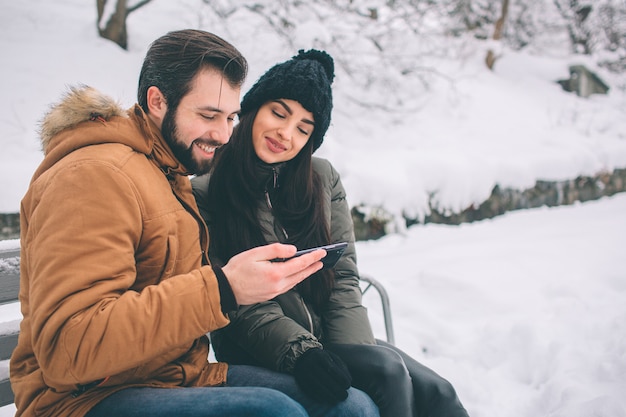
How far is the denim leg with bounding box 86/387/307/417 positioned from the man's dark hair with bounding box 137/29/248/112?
93 cm

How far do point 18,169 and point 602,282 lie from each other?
5.15 m

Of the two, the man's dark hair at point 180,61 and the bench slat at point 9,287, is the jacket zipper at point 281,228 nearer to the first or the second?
the man's dark hair at point 180,61

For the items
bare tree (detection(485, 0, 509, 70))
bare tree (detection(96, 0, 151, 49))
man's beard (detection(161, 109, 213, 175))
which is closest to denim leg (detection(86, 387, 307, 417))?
man's beard (detection(161, 109, 213, 175))

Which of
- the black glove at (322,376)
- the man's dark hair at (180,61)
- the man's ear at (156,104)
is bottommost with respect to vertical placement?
the black glove at (322,376)

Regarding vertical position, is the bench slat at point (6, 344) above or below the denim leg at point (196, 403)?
below

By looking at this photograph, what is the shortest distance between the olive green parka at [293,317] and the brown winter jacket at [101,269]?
0.38 m

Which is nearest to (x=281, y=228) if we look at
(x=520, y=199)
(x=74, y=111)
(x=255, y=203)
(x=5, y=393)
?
(x=255, y=203)

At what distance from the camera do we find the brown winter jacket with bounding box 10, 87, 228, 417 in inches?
43.4

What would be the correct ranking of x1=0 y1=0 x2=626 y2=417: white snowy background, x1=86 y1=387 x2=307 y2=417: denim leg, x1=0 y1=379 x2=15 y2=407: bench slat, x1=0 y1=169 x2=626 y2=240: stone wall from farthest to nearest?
x1=0 y1=169 x2=626 y2=240: stone wall < x1=0 y1=0 x2=626 y2=417: white snowy background < x1=0 y1=379 x2=15 y2=407: bench slat < x1=86 y1=387 x2=307 y2=417: denim leg

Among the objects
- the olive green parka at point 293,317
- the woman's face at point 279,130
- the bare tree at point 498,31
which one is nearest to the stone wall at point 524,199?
the olive green parka at point 293,317

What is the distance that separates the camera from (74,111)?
1.34m

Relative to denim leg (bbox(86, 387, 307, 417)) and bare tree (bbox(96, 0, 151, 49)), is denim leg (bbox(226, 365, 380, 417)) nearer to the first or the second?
denim leg (bbox(86, 387, 307, 417))

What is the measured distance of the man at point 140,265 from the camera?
1.11m

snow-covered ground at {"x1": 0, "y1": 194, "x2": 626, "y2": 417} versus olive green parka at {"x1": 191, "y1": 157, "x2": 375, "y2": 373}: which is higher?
olive green parka at {"x1": 191, "y1": 157, "x2": 375, "y2": 373}
